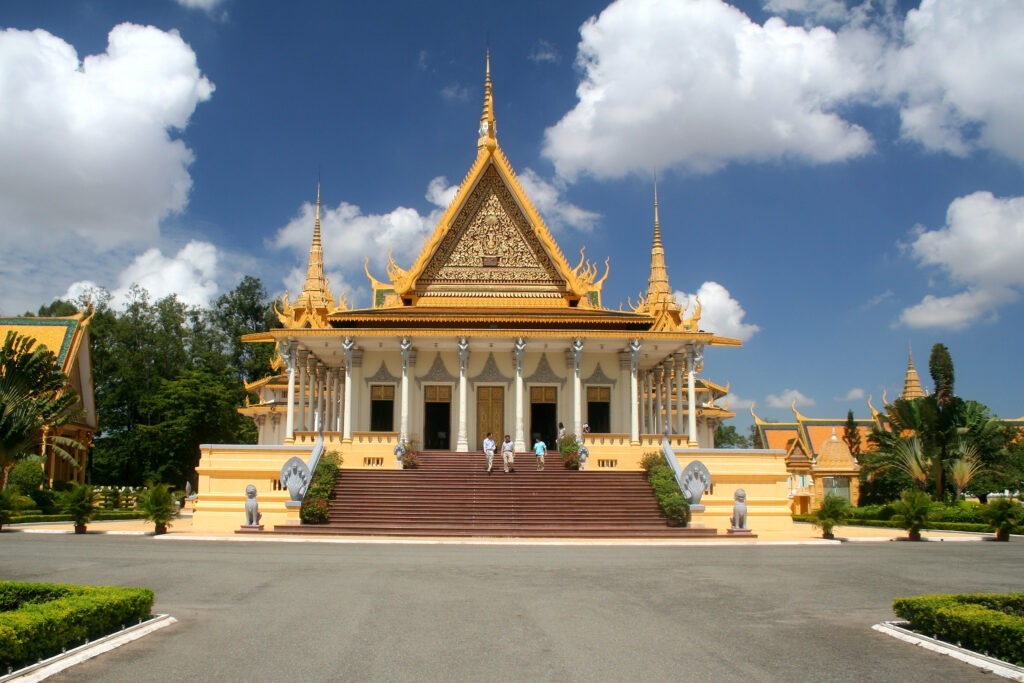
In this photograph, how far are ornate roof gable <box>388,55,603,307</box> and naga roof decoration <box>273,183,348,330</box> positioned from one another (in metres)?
3.01

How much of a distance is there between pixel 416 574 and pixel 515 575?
4.40 ft

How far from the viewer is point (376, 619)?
8.01m

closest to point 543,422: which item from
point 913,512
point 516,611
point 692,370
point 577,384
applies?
point 577,384

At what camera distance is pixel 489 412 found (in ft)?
92.1

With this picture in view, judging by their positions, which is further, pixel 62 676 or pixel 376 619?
pixel 376 619

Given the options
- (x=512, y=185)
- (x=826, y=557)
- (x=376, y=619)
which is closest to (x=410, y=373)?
(x=512, y=185)

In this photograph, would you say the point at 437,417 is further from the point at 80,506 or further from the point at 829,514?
the point at 829,514

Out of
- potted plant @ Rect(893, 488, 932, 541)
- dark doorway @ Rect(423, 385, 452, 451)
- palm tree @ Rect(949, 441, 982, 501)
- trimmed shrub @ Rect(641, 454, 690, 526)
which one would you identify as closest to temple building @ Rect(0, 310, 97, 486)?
dark doorway @ Rect(423, 385, 452, 451)

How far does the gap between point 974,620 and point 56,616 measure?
724 centimetres

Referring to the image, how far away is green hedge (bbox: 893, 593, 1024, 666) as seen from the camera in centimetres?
637

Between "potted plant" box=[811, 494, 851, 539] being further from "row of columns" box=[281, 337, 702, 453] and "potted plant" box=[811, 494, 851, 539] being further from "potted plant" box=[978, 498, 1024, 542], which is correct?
"row of columns" box=[281, 337, 702, 453]

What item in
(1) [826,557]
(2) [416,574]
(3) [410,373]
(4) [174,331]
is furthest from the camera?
(4) [174,331]

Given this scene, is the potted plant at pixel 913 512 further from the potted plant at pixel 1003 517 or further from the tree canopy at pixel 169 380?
the tree canopy at pixel 169 380

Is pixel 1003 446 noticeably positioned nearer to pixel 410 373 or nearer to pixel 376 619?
pixel 410 373
